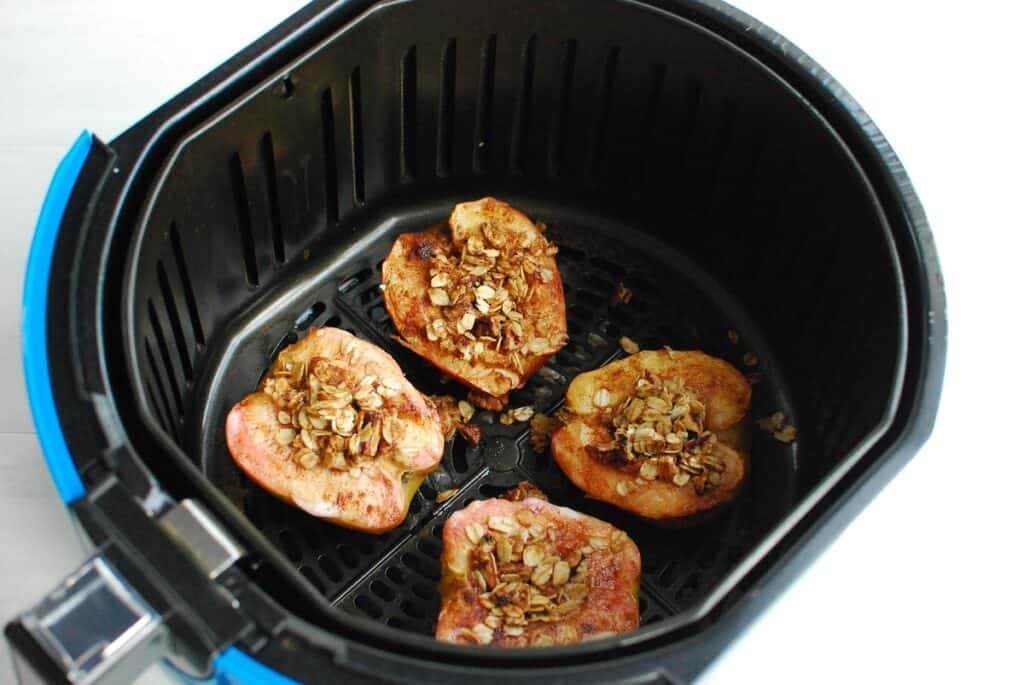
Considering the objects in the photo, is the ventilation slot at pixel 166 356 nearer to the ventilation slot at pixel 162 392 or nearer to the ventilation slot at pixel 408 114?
the ventilation slot at pixel 162 392

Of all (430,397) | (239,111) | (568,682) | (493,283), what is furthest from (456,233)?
(568,682)

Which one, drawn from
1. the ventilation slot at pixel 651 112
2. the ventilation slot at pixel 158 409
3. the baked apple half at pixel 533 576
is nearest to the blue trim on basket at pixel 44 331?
the ventilation slot at pixel 158 409

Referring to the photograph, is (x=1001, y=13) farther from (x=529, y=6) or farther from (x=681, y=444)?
(x=681, y=444)

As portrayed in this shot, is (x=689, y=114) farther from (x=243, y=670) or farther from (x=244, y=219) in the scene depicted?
(x=243, y=670)

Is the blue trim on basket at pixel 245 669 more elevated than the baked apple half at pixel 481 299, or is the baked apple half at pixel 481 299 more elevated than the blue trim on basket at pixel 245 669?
the baked apple half at pixel 481 299

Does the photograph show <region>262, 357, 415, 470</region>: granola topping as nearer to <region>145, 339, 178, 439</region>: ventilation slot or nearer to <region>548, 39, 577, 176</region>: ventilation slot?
<region>145, 339, 178, 439</region>: ventilation slot

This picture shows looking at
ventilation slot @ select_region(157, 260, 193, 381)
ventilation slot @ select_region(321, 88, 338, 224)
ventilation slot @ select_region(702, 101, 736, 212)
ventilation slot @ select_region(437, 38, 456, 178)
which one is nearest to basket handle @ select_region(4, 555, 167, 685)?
ventilation slot @ select_region(157, 260, 193, 381)

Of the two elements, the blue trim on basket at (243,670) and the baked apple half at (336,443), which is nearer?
the blue trim on basket at (243,670)

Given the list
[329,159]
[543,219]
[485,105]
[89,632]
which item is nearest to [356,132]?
[329,159]
